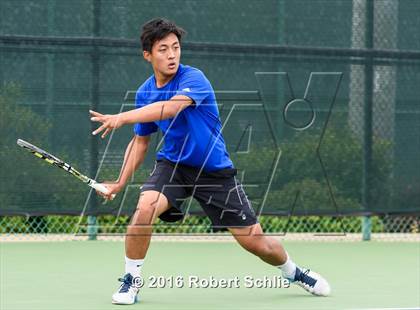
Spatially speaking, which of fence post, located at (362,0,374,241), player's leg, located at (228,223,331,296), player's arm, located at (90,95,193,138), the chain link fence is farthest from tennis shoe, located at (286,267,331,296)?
fence post, located at (362,0,374,241)

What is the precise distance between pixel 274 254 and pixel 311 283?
279mm

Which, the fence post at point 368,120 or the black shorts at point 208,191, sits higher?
the fence post at point 368,120

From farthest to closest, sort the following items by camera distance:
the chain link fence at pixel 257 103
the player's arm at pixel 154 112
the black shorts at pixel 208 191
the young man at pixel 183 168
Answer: the chain link fence at pixel 257 103, the black shorts at pixel 208 191, the young man at pixel 183 168, the player's arm at pixel 154 112

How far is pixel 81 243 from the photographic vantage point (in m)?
8.61

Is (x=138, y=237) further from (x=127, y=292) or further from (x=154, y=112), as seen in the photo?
(x=154, y=112)

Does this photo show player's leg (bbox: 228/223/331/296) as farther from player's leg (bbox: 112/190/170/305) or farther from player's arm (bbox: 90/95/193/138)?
player's arm (bbox: 90/95/193/138)

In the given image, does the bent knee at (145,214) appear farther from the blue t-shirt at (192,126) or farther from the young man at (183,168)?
the blue t-shirt at (192,126)

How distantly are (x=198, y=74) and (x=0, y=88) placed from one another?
3.20m

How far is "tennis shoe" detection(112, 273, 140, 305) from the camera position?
5.44 meters

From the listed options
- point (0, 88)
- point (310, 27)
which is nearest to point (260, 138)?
point (310, 27)

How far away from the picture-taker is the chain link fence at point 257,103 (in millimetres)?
8508

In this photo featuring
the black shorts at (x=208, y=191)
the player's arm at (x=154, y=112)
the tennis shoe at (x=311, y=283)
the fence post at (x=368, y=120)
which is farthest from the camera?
the fence post at (x=368, y=120)

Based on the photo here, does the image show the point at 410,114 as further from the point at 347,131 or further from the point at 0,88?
the point at 0,88

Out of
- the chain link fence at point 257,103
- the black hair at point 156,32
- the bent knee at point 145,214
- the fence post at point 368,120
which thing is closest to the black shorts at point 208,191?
the bent knee at point 145,214
